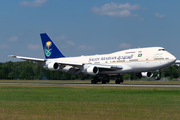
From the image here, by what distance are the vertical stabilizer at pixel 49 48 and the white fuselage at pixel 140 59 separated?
45.4 ft

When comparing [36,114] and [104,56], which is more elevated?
[104,56]

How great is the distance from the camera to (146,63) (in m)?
48.4

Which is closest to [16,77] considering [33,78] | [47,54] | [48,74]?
[33,78]

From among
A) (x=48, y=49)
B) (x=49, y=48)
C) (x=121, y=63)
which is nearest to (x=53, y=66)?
(x=121, y=63)

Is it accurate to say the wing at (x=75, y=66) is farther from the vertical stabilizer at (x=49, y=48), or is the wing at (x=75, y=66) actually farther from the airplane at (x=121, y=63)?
the vertical stabilizer at (x=49, y=48)

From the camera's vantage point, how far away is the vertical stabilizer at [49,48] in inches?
2574

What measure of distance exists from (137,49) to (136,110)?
3604 cm

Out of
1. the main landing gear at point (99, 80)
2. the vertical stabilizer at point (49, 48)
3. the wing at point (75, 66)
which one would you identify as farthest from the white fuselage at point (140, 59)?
the vertical stabilizer at point (49, 48)

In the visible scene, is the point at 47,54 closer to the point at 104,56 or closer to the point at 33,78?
the point at 104,56

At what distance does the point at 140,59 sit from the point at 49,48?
79.2 ft

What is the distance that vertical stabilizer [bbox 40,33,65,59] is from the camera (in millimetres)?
65375

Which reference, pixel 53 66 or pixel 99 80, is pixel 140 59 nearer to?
pixel 99 80

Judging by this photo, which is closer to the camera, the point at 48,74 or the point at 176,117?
the point at 176,117

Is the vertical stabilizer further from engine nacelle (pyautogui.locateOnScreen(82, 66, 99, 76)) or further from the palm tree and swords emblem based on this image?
engine nacelle (pyautogui.locateOnScreen(82, 66, 99, 76))
